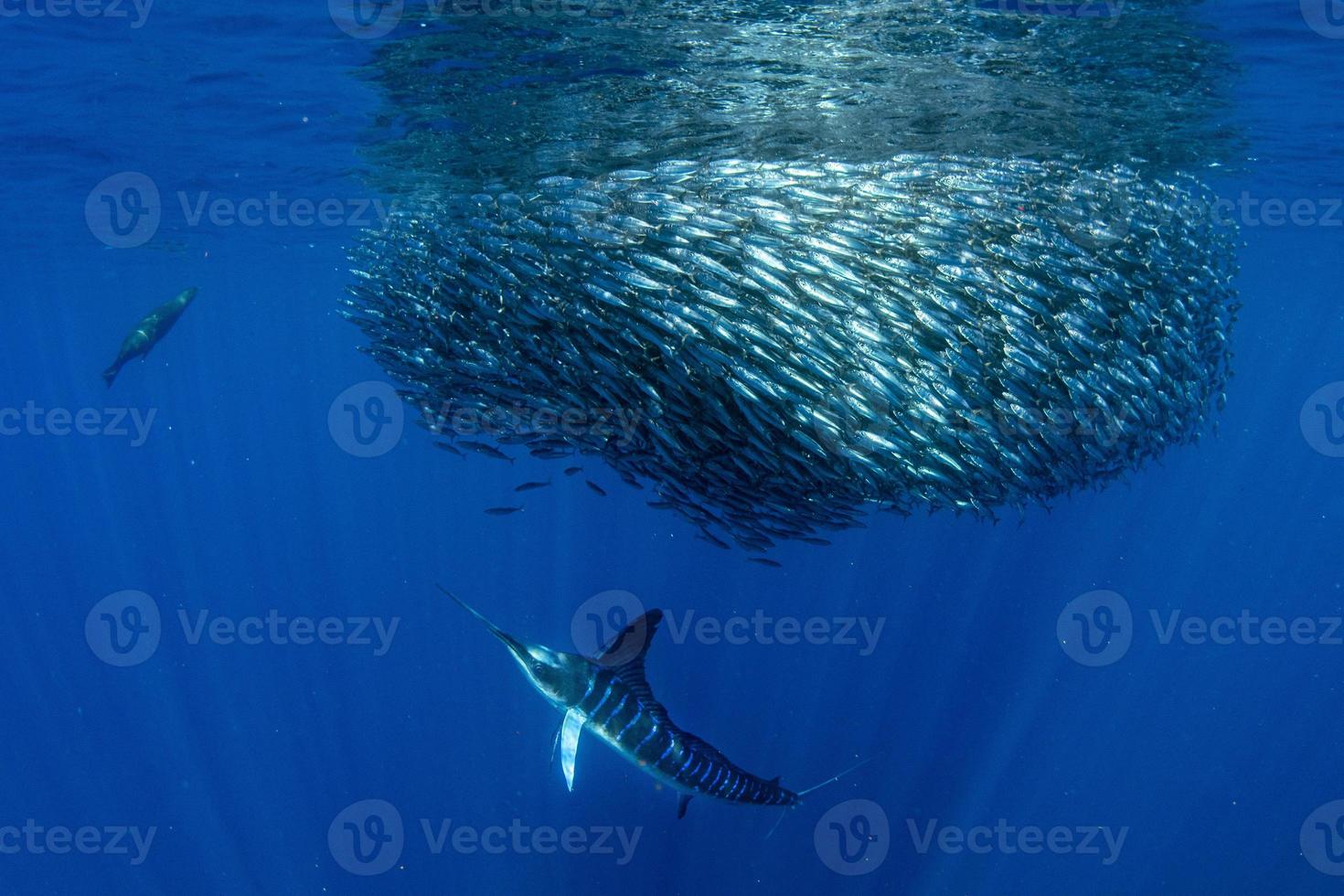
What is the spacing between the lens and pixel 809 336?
6.42 metres

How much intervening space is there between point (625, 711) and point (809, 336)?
11.0 feet

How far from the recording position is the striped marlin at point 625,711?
663cm

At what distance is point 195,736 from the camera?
19.2 meters

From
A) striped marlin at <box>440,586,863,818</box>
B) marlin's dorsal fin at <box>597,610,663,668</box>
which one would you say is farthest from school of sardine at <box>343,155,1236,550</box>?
striped marlin at <box>440,586,863,818</box>

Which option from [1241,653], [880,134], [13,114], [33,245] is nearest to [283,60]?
[13,114]

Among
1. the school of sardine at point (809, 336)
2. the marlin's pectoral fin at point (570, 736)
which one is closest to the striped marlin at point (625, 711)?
the marlin's pectoral fin at point (570, 736)

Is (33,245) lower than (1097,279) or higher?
lower

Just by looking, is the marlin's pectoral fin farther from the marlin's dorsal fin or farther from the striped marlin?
the marlin's dorsal fin

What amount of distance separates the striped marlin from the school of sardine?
1299 millimetres

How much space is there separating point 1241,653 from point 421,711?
27329mm

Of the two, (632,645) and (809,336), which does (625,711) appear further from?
(809,336)

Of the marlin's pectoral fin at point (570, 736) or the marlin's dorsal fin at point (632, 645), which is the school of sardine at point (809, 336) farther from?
the marlin's pectoral fin at point (570, 736)

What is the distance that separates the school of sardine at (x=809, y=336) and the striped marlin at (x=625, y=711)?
1.30 meters

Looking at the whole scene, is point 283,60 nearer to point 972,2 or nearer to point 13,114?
point 13,114
